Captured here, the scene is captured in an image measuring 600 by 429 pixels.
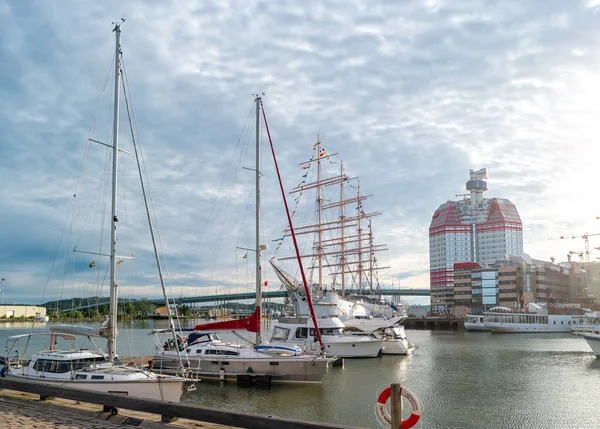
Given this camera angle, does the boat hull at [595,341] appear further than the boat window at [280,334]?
Yes

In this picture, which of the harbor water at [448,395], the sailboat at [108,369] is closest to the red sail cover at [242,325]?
the harbor water at [448,395]

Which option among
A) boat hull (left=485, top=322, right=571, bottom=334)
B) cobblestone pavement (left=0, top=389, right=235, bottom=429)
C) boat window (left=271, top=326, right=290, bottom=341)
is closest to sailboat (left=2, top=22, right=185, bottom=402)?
cobblestone pavement (left=0, top=389, right=235, bottom=429)

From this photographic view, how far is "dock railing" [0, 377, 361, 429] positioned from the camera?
1002 cm

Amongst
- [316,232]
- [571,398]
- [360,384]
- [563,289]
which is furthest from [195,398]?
[563,289]

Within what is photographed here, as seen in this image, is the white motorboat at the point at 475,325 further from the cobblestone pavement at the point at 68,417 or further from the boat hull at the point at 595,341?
the cobblestone pavement at the point at 68,417

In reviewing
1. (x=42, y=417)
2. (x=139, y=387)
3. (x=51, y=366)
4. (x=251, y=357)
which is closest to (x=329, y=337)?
(x=251, y=357)

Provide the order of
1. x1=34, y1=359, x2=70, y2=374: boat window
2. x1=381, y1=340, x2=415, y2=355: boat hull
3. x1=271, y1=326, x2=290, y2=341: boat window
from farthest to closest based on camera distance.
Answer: x1=381, y1=340, x2=415, y2=355: boat hull
x1=271, y1=326, x2=290, y2=341: boat window
x1=34, y1=359, x2=70, y2=374: boat window

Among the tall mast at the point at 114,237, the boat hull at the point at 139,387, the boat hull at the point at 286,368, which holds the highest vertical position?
the tall mast at the point at 114,237

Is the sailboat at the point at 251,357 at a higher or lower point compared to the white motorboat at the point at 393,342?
higher

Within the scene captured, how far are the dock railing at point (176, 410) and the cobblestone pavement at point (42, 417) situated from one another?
40cm

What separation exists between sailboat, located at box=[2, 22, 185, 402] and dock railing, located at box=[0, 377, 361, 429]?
6.71 metres

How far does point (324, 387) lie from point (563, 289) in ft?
553

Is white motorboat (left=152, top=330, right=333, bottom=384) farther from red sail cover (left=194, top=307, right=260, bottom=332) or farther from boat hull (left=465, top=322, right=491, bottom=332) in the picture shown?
boat hull (left=465, top=322, right=491, bottom=332)

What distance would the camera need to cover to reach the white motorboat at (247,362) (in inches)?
1235
